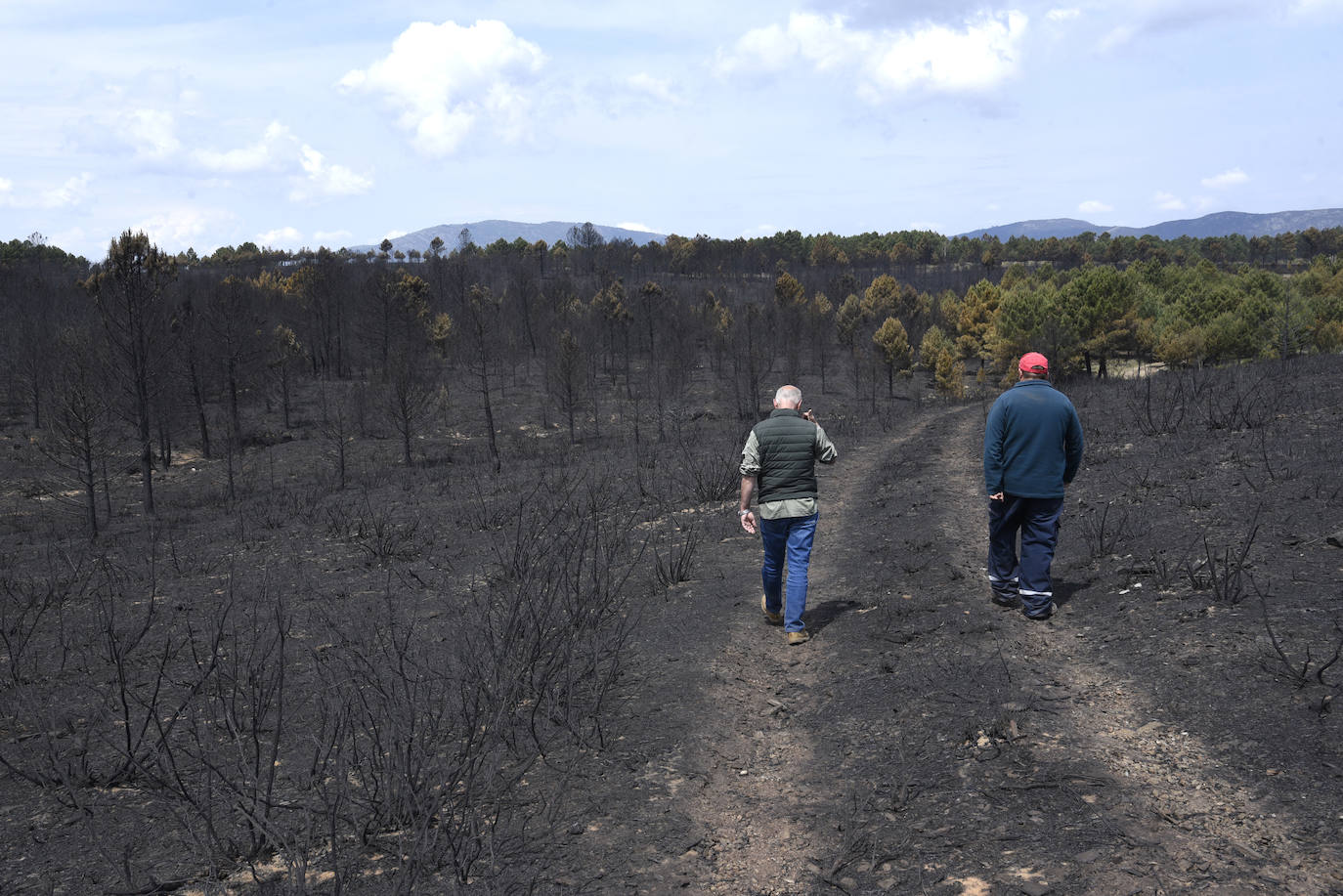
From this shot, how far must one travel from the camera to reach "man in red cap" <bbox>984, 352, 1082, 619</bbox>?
20.0 feet

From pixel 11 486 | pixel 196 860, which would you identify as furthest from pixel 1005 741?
pixel 11 486

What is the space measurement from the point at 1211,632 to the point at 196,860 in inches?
239

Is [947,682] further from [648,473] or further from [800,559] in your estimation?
[648,473]

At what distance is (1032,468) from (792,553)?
1.94m

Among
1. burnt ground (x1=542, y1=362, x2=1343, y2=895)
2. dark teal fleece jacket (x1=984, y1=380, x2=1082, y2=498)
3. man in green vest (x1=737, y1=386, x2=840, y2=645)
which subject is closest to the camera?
burnt ground (x1=542, y1=362, x2=1343, y2=895)

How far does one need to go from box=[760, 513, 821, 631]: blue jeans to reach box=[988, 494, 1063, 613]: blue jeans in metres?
1.42

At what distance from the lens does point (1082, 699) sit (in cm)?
479

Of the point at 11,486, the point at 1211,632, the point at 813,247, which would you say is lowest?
the point at 11,486

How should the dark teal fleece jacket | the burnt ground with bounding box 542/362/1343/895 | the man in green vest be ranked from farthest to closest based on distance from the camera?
1. the man in green vest
2. the dark teal fleece jacket
3. the burnt ground with bounding box 542/362/1343/895

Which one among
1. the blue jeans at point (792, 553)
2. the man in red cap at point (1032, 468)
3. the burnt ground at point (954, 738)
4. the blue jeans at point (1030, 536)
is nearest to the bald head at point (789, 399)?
the blue jeans at point (792, 553)

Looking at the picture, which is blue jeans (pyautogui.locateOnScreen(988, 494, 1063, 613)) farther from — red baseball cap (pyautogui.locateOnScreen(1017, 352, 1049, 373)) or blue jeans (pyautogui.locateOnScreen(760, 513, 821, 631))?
blue jeans (pyautogui.locateOnScreen(760, 513, 821, 631))

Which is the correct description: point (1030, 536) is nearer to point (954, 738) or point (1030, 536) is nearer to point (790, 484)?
point (790, 484)

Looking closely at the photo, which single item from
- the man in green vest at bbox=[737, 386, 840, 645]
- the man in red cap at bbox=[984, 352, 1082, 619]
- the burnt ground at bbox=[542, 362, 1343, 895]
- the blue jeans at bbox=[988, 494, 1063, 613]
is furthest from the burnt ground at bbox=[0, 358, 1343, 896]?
the man in green vest at bbox=[737, 386, 840, 645]

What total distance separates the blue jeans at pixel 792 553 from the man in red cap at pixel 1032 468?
1.42 m
